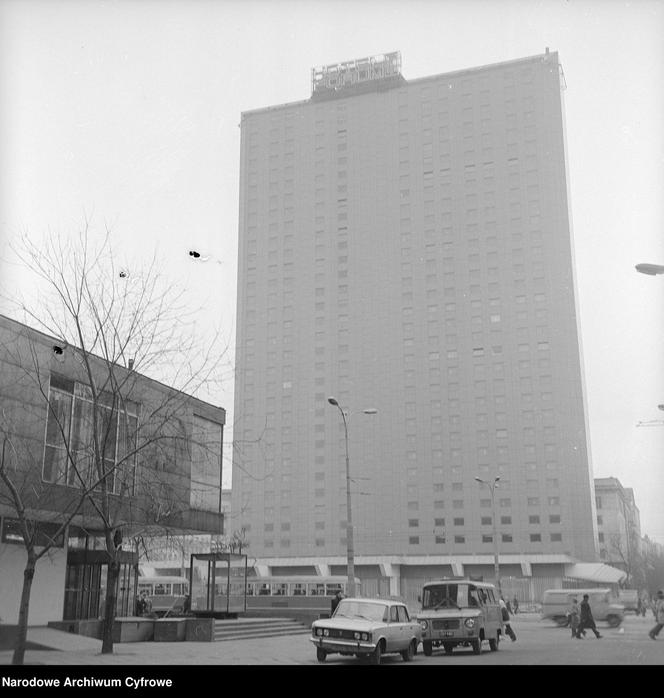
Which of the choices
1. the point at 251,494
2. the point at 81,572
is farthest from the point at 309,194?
the point at 81,572

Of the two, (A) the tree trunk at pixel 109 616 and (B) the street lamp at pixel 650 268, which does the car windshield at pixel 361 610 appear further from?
(B) the street lamp at pixel 650 268

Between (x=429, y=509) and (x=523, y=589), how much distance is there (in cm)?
1506

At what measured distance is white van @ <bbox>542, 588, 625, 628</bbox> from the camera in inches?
1588

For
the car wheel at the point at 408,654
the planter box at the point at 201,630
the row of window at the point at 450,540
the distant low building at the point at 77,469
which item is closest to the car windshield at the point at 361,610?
the car wheel at the point at 408,654

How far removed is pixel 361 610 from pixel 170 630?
365 inches

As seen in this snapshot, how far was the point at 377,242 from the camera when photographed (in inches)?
4601

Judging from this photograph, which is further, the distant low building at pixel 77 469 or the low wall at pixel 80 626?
the low wall at pixel 80 626

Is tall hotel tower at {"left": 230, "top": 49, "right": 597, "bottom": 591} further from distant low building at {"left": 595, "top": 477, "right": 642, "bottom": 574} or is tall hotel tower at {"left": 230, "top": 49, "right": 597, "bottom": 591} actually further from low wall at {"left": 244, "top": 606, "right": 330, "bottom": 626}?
low wall at {"left": 244, "top": 606, "right": 330, "bottom": 626}

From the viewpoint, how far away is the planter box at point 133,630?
84.7ft

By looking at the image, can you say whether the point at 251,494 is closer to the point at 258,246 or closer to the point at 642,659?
the point at 258,246

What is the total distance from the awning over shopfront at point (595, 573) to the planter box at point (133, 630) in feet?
218

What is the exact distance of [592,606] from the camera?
4144 centimetres

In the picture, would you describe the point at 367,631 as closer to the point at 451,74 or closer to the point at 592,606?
the point at 592,606

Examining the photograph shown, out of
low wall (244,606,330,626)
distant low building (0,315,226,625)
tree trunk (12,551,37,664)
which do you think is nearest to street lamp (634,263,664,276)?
distant low building (0,315,226,625)
